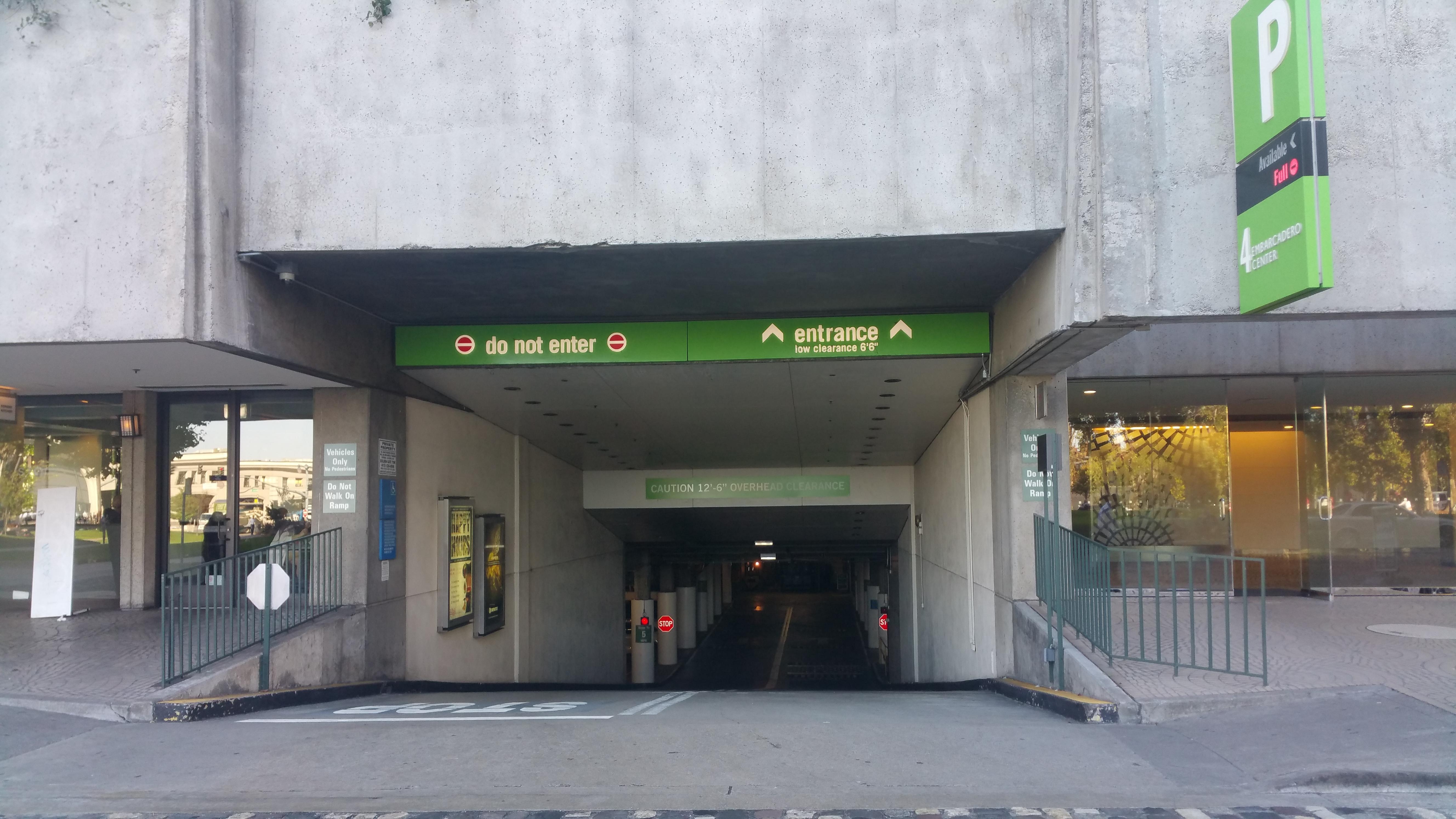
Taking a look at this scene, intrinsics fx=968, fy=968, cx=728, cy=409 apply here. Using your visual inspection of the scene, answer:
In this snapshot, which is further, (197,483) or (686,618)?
(686,618)

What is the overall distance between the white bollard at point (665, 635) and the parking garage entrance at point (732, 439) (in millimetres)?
57

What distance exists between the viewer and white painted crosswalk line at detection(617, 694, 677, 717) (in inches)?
339

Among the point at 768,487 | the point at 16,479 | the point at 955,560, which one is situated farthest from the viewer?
the point at 768,487

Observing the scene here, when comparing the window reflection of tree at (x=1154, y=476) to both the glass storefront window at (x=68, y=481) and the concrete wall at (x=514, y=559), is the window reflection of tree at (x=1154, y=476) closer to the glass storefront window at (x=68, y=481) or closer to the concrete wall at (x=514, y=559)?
the concrete wall at (x=514, y=559)

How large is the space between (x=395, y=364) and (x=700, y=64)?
6003 mm

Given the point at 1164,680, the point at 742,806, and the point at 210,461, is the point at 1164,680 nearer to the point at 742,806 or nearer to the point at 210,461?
the point at 742,806

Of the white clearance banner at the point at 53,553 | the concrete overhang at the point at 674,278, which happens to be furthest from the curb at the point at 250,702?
the white clearance banner at the point at 53,553

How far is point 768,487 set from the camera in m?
20.3

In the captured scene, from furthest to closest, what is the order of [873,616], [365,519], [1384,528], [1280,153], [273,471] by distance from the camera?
[873,616] → [1384,528] → [273,471] → [365,519] → [1280,153]

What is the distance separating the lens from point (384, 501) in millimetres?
11781

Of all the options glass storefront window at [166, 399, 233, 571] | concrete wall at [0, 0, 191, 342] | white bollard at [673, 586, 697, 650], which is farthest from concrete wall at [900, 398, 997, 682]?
white bollard at [673, 586, 697, 650]

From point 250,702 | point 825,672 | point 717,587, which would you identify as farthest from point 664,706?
point 717,587

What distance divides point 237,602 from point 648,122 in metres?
6.28

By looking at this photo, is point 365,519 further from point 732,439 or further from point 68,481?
point 732,439
